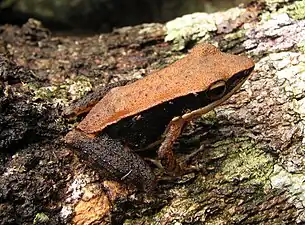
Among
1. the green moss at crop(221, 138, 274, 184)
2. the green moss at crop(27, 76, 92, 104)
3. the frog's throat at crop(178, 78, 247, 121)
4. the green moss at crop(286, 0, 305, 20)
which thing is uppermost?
the green moss at crop(27, 76, 92, 104)

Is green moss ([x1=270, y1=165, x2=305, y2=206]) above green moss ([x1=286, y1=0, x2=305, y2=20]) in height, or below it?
below

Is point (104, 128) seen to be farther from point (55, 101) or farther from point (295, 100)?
point (295, 100)

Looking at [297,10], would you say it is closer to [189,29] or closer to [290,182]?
[189,29]

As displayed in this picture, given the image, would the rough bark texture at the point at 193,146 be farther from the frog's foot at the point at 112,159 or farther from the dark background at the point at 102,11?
the dark background at the point at 102,11

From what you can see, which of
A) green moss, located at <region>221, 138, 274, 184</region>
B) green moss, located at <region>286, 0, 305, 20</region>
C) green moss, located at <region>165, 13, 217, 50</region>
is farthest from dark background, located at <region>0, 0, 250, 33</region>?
green moss, located at <region>221, 138, 274, 184</region>

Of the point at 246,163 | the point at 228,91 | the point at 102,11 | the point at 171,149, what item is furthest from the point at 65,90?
the point at 102,11

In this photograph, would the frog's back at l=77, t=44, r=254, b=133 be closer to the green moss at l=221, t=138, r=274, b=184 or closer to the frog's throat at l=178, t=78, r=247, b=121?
the frog's throat at l=178, t=78, r=247, b=121

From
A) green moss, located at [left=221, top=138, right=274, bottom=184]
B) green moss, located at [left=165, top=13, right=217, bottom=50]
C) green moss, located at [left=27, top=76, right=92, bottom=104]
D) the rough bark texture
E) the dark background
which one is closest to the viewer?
the rough bark texture
